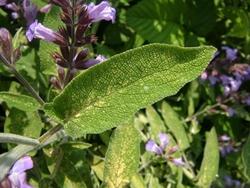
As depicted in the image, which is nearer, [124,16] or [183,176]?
[183,176]

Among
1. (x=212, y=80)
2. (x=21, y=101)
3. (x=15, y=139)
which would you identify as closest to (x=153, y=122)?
(x=212, y=80)

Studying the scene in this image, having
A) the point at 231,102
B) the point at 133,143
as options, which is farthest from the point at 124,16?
the point at 133,143

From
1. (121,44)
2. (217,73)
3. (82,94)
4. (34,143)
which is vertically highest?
(82,94)

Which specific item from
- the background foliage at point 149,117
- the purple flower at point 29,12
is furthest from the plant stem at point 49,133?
the purple flower at point 29,12

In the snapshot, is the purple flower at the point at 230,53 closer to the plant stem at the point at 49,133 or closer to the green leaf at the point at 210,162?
the green leaf at the point at 210,162

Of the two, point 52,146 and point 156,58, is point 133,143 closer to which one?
point 52,146

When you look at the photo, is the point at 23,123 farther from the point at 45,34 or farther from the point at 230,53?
the point at 230,53
